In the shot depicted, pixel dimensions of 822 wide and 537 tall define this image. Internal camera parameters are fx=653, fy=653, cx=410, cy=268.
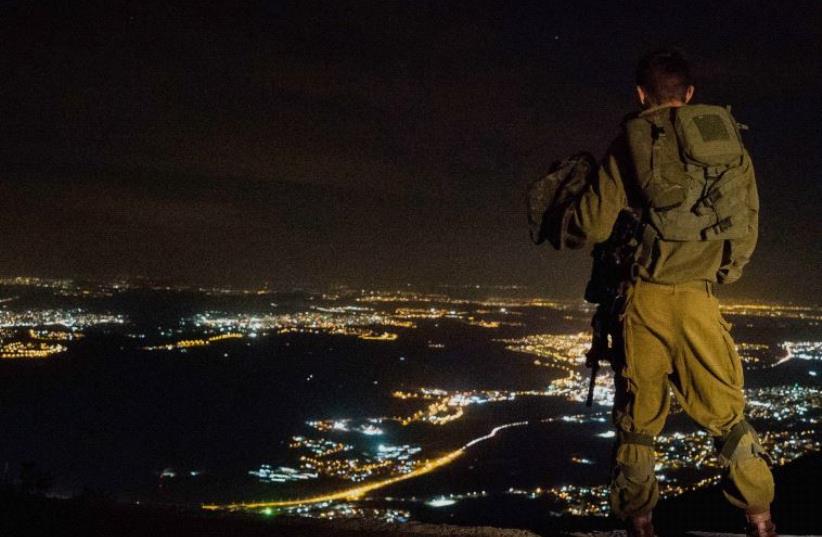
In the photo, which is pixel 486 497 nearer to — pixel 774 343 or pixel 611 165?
pixel 611 165

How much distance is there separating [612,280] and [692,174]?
0.59 meters

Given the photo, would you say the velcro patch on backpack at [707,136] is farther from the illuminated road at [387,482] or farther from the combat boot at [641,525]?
the illuminated road at [387,482]

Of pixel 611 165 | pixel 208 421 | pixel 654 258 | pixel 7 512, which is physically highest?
pixel 611 165

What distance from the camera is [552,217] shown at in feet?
9.68

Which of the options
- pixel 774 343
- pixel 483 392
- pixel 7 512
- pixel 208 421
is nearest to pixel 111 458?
pixel 208 421

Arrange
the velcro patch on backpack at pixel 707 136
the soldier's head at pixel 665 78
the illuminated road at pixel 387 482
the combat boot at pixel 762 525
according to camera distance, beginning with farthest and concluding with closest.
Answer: the illuminated road at pixel 387 482
the soldier's head at pixel 665 78
the combat boot at pixel 762 525
the velcro patch on backpack at pixel 707 136

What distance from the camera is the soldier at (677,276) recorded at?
2.81 meters

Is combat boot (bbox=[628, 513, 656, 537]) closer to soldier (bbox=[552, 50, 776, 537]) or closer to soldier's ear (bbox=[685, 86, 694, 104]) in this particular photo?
soldier (bbox=[552, 50, 776, 537])

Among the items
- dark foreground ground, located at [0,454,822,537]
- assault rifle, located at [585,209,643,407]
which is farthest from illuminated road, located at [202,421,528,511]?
assault rifle, located at [585,209,643,407]

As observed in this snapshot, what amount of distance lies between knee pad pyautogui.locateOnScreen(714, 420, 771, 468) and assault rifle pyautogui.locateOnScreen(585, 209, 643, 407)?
1.91 feet

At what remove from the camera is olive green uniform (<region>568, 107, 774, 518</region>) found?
284 centimetres

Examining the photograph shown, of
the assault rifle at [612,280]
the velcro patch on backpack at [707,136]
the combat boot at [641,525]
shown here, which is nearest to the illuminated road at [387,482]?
the combat boot at [641,525]

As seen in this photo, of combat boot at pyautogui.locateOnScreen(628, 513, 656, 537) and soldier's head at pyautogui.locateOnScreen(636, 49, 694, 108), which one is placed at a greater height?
soldier's head at pyautogui.locateOnScreen(636, 49, 694, 108)

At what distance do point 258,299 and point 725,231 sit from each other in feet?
381
